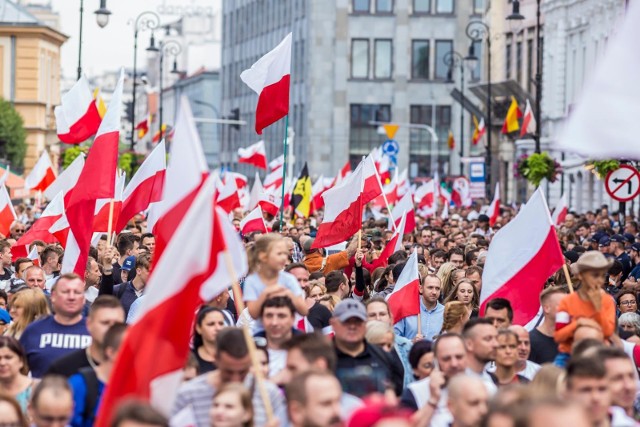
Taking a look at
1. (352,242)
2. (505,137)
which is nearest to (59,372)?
(352,242)

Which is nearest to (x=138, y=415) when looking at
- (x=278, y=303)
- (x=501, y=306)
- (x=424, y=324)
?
(x=278, y=303)

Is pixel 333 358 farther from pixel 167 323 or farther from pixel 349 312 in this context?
pixel 349 312

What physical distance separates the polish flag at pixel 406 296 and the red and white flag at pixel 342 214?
3.67 metres

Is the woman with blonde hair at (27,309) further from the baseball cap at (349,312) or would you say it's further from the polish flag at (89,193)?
the polish flag at (89,193)

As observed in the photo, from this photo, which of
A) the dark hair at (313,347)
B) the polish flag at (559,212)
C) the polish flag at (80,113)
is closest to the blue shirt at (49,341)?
the dark hair at (313,347)

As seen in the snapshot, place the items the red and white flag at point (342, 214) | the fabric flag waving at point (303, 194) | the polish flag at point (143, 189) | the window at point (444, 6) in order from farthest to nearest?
the window at point (444, 6) < the fabric flag waving at point (303, 194) < the polish flag at point (143, 189) < the red and white flag at point (342, 214)

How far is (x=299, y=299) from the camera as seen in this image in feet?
35.3

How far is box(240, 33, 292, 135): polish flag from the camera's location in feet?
63.3

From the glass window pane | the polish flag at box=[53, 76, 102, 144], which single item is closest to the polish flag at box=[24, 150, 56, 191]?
the polish flag at box=[53, 76, 102, 144]

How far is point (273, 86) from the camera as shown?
19.4 metres

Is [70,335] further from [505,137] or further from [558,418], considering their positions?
[505,137]

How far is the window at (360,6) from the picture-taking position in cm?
8481

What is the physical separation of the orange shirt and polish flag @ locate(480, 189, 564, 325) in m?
1.88

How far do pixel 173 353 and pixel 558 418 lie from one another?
266cm
